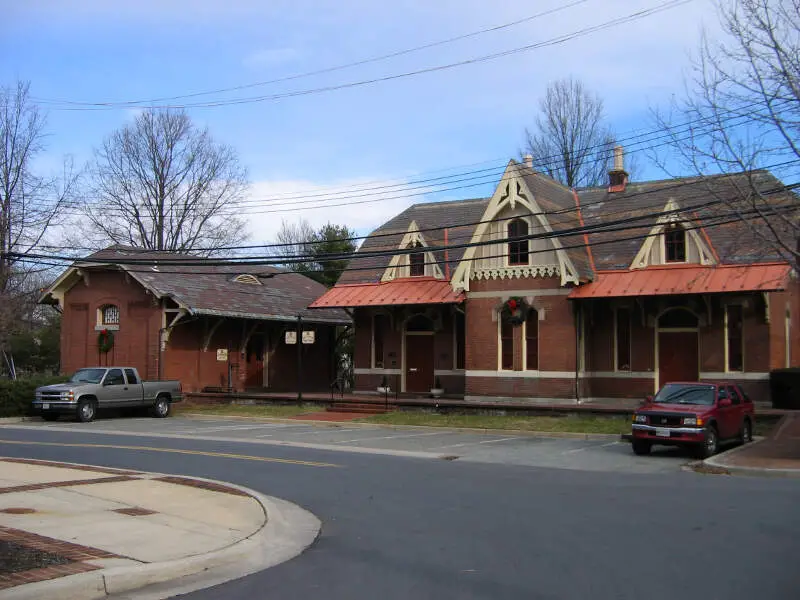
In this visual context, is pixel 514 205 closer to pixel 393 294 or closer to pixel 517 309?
pixel 517 309

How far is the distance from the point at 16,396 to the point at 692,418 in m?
23.5

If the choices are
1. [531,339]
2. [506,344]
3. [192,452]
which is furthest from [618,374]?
[192,452]

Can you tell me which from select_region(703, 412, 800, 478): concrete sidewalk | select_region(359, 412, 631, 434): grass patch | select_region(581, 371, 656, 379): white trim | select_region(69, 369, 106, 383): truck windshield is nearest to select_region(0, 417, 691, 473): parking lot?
select_region(359, 412, 631, 434): grass patch

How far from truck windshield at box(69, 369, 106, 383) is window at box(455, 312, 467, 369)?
1345 centimetres

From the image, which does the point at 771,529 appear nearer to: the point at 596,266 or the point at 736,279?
the point at 736,279

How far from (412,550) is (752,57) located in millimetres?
12121

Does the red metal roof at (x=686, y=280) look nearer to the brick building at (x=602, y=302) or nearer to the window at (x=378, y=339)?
the brick building at (x=602, y=302)

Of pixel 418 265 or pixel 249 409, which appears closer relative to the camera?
pixel 249 409

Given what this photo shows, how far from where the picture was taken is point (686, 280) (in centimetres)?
2689

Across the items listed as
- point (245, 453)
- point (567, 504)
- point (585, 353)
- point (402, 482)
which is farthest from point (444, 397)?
point (567, 504)

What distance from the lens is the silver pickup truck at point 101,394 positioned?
91.4 feet

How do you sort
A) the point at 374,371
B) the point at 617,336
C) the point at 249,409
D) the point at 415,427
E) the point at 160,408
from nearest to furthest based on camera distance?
1. the point at 415,427
2. the point at 617,336
3. the point at 160,408
4. the point at 249,409
5. the point at 374,371

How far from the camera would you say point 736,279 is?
2578 cm

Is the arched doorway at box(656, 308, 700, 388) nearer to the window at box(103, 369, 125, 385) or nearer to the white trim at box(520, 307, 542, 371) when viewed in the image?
the white trim at box(520, 307, 542, 371)
